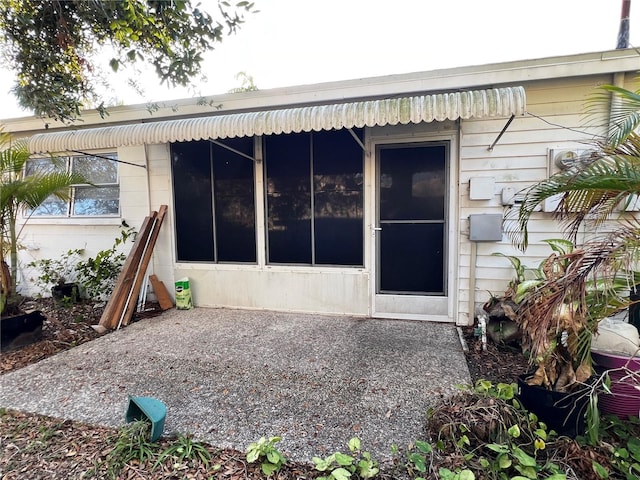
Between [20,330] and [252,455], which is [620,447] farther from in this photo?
[20,330]

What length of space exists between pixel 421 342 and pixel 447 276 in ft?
3.33

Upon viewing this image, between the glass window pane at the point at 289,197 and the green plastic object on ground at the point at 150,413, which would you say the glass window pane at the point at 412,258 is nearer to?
the glass window pane at the point at 289,197

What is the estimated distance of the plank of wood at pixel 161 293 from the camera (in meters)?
4.96

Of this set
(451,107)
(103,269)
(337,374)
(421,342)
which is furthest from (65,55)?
(421,342)

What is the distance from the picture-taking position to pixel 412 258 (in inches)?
165

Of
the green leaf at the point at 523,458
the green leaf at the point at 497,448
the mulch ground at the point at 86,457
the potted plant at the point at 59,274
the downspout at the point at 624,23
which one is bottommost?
the mulch ground at the point at 86,457

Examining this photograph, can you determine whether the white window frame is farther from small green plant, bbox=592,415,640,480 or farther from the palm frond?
small green plant, bbox=592,415,640,480

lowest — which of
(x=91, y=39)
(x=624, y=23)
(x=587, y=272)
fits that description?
(x=587, y=272)

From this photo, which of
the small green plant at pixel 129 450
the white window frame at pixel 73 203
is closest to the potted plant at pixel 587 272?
the small green plant at pixel 129 450

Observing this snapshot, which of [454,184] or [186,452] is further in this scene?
[454,184]

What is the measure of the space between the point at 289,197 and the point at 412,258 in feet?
6.23

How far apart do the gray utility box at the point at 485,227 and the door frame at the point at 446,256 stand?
0.67 feet

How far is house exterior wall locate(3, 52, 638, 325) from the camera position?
11.5 feet

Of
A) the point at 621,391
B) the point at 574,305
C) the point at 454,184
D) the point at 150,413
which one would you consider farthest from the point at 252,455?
the point at 454,184
